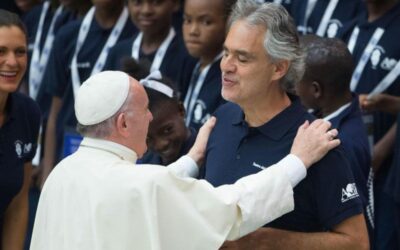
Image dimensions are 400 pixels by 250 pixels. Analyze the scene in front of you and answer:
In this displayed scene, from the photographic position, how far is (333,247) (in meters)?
3.54

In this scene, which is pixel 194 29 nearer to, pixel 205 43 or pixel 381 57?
pixel 205 43

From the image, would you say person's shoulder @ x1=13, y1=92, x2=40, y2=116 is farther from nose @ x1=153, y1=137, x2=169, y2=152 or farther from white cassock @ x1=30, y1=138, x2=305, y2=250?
white cassock @ x1=30, y1=138, x2=305, y2=250

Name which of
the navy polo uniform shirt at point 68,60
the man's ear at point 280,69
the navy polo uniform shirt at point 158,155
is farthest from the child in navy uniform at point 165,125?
the navy polo uniform shirt at point 68,60

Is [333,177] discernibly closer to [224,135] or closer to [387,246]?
[224,135]

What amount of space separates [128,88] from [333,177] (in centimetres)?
79

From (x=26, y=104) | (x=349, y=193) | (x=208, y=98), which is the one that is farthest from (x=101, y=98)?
(x=208, y=98)

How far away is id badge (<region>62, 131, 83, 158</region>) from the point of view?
231 inches

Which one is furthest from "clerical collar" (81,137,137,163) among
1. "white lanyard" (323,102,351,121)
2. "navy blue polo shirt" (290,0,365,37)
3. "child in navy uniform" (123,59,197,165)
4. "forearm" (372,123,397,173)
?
"navy blue polo shirt" (290,0,365,37)

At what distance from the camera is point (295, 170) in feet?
11.5

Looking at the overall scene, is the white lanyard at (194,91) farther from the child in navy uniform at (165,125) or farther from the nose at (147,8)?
the child in navy uniform at (165,125)

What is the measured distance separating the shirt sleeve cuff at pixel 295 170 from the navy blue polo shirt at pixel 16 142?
1.59 m

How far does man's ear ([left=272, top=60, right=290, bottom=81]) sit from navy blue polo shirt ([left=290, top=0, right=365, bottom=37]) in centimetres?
202

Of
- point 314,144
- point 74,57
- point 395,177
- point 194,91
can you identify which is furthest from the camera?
point 74,57

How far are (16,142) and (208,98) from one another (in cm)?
119
